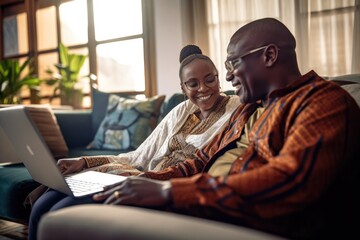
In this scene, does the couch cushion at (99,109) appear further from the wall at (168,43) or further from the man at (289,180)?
the man at (289,180)

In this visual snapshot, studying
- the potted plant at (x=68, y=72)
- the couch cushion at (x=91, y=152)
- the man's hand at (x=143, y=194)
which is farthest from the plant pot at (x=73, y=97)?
the man's hand at (x=143, y=194)

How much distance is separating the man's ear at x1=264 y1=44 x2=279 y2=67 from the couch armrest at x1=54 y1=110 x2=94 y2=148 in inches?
86.9

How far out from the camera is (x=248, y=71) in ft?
3.48

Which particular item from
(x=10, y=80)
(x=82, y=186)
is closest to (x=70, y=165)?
(x=82, y=186)

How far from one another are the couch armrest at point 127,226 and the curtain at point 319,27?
2.60 m

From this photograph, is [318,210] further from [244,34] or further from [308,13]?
[308,13]

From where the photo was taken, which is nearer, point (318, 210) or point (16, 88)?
point (318, 210)

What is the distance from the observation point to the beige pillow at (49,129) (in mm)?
2555

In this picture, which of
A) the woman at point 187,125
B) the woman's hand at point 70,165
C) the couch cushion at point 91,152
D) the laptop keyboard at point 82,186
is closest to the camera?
the laptop keyboard at point 82,186

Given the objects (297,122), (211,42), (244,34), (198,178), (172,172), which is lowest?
(172,172)

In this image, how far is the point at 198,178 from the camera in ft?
2.54

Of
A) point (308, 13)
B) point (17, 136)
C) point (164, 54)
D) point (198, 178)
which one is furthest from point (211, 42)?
point (198, 178)

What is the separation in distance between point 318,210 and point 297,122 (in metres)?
0.19

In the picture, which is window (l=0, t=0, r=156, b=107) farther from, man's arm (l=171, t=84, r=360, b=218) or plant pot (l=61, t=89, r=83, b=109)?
man's arm (l=171, t=84, r=360, b=218)
